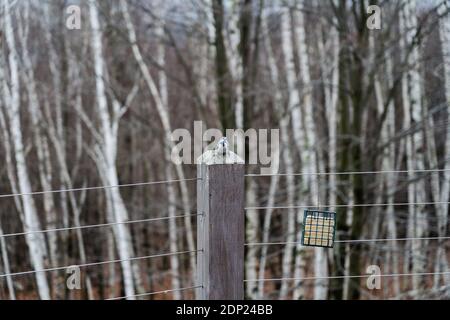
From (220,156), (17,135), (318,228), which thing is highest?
(17,135)

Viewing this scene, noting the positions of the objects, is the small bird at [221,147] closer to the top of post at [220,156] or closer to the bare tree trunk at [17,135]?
the top of post at [220,156]

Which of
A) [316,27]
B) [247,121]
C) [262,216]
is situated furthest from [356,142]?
[262,216]

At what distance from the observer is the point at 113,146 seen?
842 centimetres

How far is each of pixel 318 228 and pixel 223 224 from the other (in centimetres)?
55

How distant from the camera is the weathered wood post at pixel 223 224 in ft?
8.40

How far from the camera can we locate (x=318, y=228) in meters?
2.88

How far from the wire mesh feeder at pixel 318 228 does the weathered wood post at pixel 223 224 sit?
1.38 feet

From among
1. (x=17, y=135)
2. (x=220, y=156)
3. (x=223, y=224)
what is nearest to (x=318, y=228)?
(x=223, y=224)

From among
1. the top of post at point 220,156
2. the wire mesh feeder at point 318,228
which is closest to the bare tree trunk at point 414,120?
the wire mesh feeder at point 318,228

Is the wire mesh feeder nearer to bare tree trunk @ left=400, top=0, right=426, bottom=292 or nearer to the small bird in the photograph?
the small bird

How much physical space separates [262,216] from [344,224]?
18.8 ft

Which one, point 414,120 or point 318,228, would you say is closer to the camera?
point 318,228

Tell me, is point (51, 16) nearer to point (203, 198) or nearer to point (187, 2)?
point (187, 2)

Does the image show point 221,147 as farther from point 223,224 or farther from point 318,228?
point 318,228
